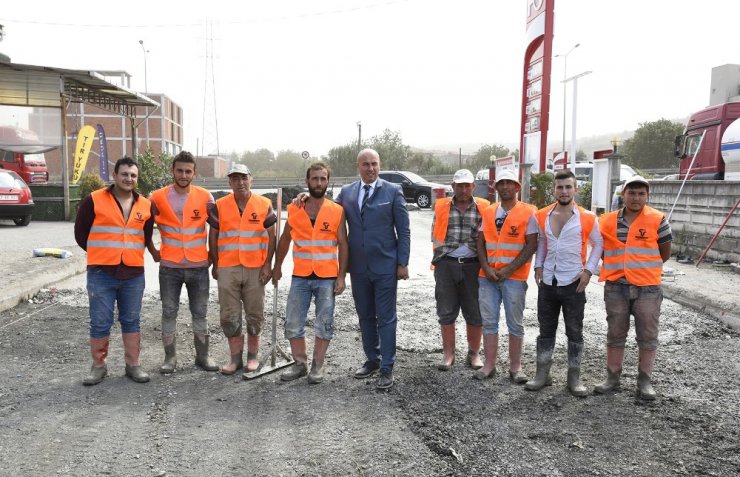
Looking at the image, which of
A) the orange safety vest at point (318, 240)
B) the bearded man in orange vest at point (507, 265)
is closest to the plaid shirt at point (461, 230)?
the bearded man in orange vest at point (507, 265)

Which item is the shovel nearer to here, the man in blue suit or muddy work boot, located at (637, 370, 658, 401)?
the man in blue suit

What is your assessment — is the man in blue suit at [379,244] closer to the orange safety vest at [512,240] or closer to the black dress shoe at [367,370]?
the black dress shoe at [367,370]

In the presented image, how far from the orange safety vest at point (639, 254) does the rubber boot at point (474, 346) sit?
1204mm

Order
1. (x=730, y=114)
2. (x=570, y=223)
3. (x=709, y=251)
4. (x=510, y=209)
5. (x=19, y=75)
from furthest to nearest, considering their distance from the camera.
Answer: (x=19, y=75) < (x=730, y=114) < (x=709, y=251) < (x=510, y=209) < (x=570, y=223)

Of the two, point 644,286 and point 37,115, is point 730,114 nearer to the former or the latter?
point 644,286

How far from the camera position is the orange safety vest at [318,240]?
5.03 meters

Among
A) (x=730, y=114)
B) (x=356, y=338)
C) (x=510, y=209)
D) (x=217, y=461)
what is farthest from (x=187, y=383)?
(x=730, y=114)

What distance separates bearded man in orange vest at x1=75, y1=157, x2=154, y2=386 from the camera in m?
4.95

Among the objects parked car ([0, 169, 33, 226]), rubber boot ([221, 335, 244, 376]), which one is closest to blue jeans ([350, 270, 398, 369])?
rubber boot ([221, 335, 244, 376])

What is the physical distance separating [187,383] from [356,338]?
203cm

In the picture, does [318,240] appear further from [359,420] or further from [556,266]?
[556,266]

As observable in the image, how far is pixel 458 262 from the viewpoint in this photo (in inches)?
208

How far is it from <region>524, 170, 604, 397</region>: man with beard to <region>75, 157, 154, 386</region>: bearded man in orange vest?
3.31 metres

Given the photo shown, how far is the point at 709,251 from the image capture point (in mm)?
11695
